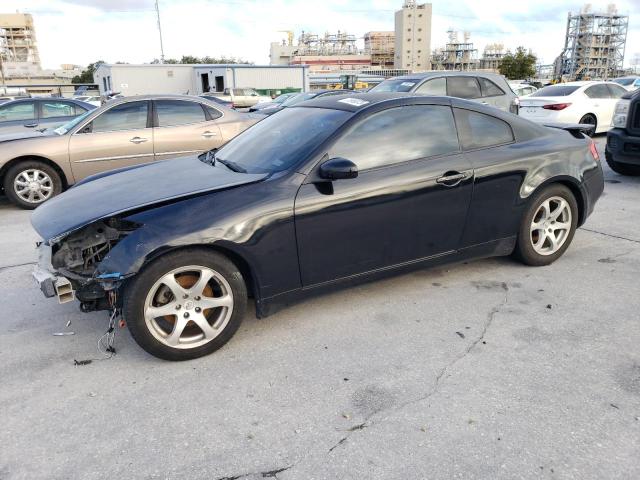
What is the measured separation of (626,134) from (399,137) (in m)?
5.63

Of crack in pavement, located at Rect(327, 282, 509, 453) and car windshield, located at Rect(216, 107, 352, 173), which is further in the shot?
car windshield, located at Rect(216, 107, 352, 173)

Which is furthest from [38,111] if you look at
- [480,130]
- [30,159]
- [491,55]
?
[491,55]

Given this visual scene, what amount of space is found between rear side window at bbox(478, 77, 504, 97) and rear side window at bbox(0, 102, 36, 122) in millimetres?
9132

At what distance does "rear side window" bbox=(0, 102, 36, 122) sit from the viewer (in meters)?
10.1

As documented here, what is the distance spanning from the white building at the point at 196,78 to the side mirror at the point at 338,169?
42560 millimetres

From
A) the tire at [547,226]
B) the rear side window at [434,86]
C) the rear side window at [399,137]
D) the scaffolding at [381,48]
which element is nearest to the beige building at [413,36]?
the scaffolding at [381,48]

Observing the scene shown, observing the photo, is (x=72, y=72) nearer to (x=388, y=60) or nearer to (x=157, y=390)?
(x=388, y=60)

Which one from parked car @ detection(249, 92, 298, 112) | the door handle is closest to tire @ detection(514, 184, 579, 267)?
the door handle

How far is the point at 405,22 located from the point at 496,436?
5595 inches

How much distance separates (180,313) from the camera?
3.00m

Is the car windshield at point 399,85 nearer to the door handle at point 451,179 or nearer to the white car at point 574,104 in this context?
the white car at point 574,104

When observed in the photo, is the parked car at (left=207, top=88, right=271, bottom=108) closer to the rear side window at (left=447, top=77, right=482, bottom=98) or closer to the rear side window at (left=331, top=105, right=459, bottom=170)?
the rear side window at (left=447, top=77, right=482, bottom=98)

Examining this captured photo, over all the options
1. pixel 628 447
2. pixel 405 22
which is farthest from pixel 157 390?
pixel 405 22

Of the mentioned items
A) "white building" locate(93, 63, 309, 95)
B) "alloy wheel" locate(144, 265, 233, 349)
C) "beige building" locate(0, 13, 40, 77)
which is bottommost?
"alloy wheel" locate(144, 265, 233, 349)
